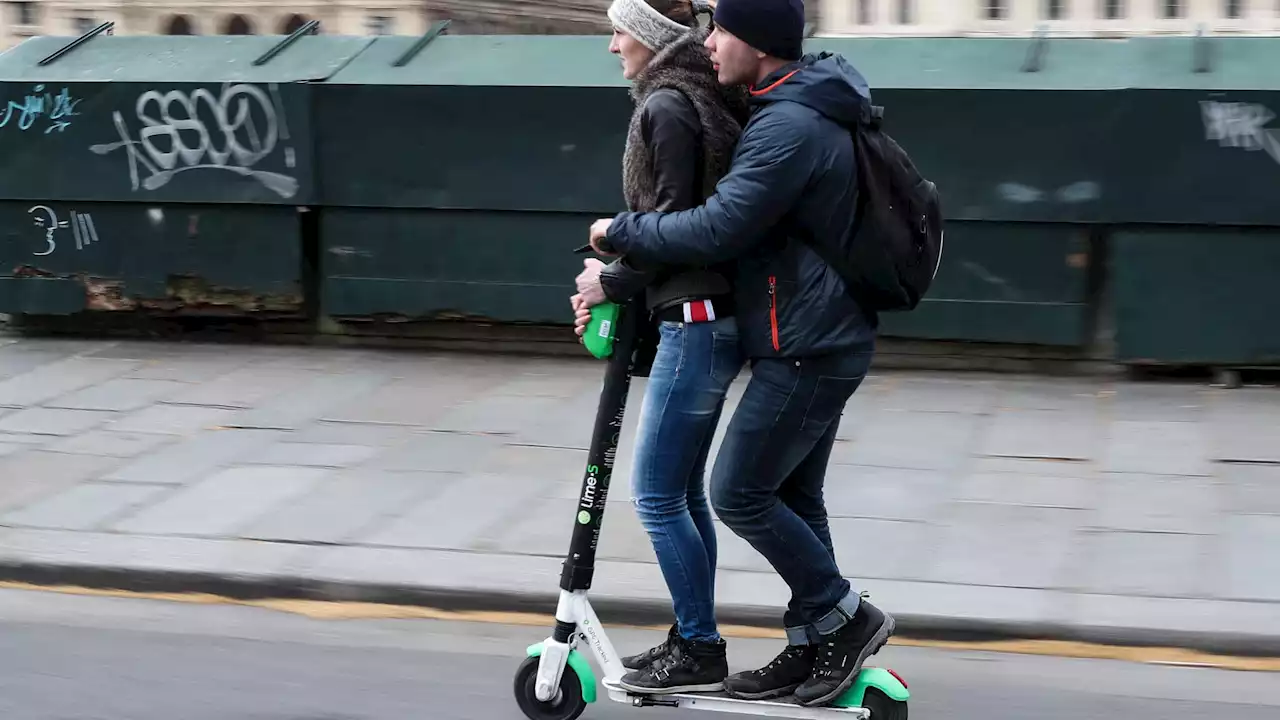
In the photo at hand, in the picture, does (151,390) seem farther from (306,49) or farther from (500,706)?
(500,706)

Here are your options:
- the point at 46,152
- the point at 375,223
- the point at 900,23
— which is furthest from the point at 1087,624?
the point at 900,23

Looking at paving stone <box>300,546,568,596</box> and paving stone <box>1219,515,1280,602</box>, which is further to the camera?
paving stone <box>300,546,568,596</box>

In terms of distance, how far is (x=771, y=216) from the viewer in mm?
3412

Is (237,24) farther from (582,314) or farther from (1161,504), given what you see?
(582,314)

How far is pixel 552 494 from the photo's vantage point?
19.7 feet

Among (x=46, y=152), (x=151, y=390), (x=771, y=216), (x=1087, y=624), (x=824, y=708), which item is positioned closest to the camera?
(x=771, y=216)

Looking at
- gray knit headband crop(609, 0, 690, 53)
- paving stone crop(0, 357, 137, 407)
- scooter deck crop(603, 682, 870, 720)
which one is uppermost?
gray knit headband crop(609, 0, 690, 53)

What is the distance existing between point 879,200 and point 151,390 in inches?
210

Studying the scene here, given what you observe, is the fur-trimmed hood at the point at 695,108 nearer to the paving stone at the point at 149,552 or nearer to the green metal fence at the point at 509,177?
the paving stone at the point at 149,552

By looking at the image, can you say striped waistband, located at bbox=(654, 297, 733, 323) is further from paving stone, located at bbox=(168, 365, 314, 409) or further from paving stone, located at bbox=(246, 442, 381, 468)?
paving stone, located at bbox=(168, 365, 314, 409)

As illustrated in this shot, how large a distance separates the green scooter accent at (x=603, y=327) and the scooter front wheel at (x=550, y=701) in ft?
2.74

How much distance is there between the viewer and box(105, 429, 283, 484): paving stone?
6.35 meters

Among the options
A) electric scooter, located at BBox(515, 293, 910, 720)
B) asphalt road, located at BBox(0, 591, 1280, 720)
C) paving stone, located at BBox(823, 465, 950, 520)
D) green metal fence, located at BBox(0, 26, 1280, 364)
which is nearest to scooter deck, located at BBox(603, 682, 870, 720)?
electric scooter, located at BBox(515, 293, 910, 720)

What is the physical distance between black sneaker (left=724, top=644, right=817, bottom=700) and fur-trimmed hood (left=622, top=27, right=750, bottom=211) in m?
1.17
